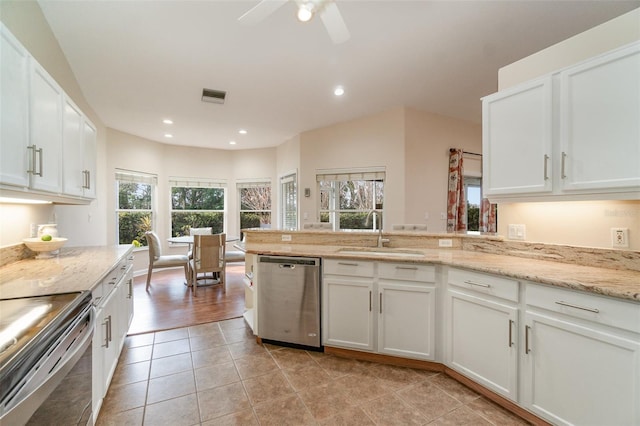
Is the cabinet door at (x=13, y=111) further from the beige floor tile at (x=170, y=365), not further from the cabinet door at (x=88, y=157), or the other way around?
the beige floor tile at (x=170, y=365)

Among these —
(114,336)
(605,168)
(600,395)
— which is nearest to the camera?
(600,395)

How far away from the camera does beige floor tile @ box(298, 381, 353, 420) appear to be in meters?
1.73

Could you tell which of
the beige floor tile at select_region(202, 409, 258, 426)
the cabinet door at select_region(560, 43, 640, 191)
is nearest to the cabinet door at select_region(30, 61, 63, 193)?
the beige floor tile at select_region(202, 409, 258, 426)

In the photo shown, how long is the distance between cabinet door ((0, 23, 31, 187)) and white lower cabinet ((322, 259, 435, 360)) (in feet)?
6.58

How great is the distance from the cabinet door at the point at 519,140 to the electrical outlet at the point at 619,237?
1.53 ft

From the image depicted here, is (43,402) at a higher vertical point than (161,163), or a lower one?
lower

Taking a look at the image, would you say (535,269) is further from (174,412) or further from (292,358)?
(174,412)

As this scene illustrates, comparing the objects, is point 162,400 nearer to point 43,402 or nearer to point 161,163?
point 43,402

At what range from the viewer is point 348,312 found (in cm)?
235

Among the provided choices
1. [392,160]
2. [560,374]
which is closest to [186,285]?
[392,160]

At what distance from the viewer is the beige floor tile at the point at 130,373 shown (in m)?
2.04

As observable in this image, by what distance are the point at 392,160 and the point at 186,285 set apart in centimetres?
401

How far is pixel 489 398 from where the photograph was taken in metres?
1.83

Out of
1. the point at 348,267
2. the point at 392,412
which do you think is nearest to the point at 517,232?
the point at 348,267
